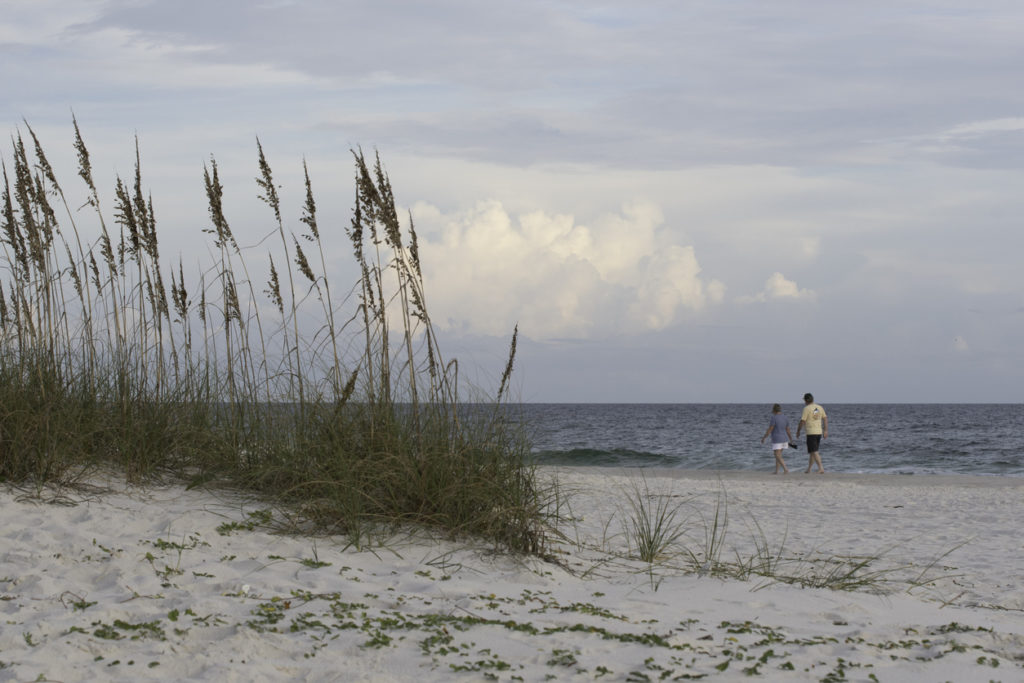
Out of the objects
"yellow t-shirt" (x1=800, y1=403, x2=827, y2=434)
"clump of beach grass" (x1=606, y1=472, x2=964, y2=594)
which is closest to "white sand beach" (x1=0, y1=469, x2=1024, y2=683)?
"clump of beach grass" (x1=606, y1=472, x2=964, y2=594)

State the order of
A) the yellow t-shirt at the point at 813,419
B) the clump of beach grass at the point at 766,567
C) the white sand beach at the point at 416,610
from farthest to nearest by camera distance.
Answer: the yellow t-shirt at the point at 813,419 < the clump of beach grass at the point at 766,567 < the white sand beach at the point at 416,610

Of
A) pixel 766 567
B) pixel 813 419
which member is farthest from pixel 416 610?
pixel 813 419

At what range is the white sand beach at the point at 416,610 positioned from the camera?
3457 millimetres

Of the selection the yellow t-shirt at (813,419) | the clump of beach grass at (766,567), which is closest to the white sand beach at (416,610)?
the clump of beach grass at (766,567)

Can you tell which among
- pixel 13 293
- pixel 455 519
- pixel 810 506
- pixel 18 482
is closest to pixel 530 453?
pixel 455 519

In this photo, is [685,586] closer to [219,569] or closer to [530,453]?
[530,453]

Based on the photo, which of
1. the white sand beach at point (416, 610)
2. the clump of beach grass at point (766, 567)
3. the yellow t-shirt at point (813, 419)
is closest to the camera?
the white sand beach at point (416, 610)

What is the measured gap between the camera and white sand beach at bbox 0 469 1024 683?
11.3 ft

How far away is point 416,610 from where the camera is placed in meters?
4.17

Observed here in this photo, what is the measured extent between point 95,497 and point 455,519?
231cm

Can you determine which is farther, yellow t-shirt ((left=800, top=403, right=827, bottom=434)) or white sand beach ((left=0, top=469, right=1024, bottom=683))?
yellow t-shirt ((left=800, top=403, right=827, bottom=434))

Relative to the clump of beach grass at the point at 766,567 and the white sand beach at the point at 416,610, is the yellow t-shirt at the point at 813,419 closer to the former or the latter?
the clump of beach grass at the point at 766,567

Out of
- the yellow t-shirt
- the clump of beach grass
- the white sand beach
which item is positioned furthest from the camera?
the yellow t-shirt

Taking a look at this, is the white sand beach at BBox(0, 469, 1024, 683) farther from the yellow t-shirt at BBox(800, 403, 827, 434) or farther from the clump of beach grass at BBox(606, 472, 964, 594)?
the yellow t-shirt at BBox(800, 403, 827, 434)
